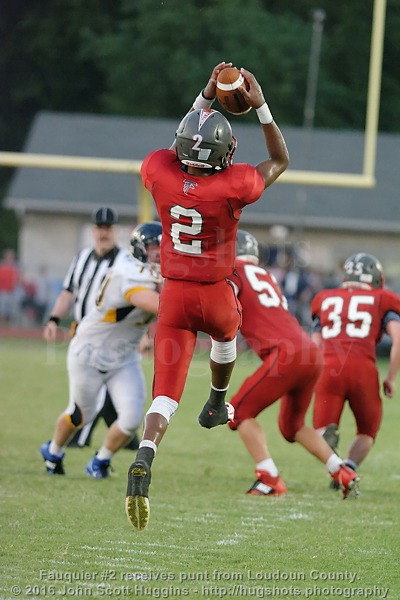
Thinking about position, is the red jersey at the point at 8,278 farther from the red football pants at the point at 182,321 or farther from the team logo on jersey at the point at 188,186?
the team logo on jersey at the point at 188,186

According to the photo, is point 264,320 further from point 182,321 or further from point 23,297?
point 23,297

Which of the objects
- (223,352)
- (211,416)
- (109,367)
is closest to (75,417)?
(109,367)

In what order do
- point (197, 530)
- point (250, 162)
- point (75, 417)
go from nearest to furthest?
point (197, 530) → point (75, 417) → point (250, 162)

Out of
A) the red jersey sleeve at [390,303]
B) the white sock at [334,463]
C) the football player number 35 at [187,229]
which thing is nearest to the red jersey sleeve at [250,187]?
the football player number 35 at [187,229]

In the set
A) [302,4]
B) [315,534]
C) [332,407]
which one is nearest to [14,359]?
[332,407]

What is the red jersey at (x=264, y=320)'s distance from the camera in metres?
5.46

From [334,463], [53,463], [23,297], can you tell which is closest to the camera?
[334,463]

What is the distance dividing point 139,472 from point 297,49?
25571mm

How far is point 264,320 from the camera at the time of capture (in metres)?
5.51

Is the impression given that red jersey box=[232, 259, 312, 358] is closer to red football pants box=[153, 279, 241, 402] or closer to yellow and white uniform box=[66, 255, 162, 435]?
yellow and white uniform box=[66, 255, 162, 435]

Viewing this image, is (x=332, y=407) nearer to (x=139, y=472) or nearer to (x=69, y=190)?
(x=139, y=472)

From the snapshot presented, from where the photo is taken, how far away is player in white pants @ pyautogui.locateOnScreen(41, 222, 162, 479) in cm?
554

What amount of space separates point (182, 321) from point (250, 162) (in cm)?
1928

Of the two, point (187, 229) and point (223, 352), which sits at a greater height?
point (187, 229)
